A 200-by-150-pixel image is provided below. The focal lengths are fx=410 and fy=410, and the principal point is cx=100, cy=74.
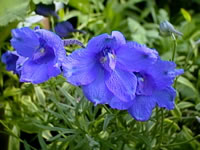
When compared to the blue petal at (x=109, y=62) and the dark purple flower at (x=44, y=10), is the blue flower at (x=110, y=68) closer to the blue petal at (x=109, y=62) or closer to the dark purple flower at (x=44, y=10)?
the blue petal at (x=109, y=62)

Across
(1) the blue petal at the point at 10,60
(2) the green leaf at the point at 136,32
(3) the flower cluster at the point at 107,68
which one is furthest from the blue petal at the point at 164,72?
(2) the green leaf at the point at 136,32

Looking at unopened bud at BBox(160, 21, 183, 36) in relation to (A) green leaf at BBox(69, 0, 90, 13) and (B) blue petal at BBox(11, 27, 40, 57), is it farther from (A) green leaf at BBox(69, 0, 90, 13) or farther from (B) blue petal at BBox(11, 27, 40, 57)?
(A) green leaf at BBox(69, 0, 90, 13)

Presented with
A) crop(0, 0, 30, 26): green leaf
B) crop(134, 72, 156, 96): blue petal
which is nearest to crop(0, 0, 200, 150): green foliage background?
crop(0, 0, 30, 26): green leaf

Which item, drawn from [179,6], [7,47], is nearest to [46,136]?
[7,47]

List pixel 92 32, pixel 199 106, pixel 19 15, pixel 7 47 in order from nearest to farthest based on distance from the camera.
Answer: pixel 199 106 < pixel 19 15 < pixel 7 47 < pixel 92 32

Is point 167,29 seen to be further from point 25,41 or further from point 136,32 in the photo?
point 136,32

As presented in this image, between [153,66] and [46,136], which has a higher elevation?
[153,66]

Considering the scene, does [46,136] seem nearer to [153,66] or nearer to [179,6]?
[153,66]
